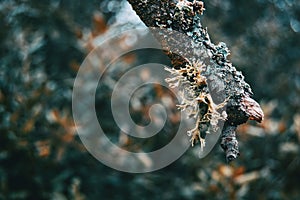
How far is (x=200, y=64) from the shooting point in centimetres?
59

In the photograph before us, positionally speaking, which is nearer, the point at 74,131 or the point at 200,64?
the point at 200,64

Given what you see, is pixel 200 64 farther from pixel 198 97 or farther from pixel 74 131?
pixel 74 131

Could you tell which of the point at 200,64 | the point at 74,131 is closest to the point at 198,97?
the point at 200,64

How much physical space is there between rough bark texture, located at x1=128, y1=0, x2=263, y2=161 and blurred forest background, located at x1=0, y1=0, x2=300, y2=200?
1.20 m

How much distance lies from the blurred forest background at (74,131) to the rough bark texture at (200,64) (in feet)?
3.93

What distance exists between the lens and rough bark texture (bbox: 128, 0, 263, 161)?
583 millimetres

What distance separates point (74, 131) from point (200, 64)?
145 centimetres

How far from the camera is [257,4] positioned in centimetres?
264

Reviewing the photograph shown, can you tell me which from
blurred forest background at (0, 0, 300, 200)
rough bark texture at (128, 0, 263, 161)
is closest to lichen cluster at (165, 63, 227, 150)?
rough bark texture at (128, 0, 263, 161)

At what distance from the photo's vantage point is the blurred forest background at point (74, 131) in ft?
6.51

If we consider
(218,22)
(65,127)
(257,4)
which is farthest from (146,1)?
(257,4)

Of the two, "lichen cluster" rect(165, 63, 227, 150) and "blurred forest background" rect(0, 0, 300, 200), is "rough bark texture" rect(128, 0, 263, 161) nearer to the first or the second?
"lichen cluster" rect(165, 63, 227, 150)

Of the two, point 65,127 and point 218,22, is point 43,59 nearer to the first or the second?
point 65,127

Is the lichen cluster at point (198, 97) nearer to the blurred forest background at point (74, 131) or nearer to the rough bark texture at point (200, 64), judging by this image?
the rough bark texture at point (200, 64)
